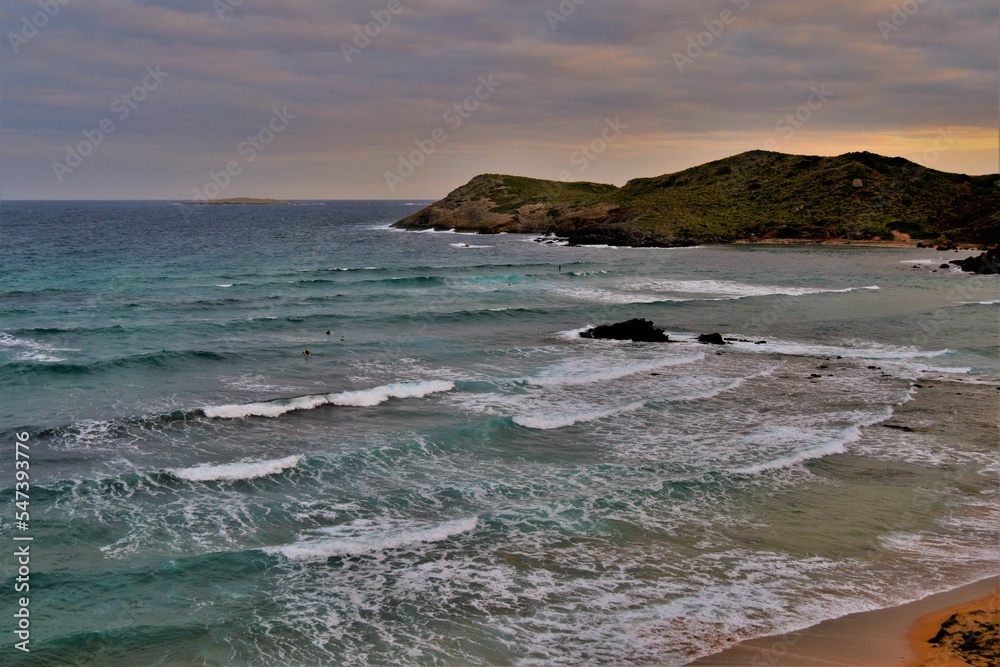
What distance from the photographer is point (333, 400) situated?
85.3 feet

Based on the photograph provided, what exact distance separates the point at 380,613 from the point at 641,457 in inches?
384

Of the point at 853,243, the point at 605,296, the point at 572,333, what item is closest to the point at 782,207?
the point at 853,243

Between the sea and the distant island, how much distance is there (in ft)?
169

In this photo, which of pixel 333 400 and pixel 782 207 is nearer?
pixel 333 400

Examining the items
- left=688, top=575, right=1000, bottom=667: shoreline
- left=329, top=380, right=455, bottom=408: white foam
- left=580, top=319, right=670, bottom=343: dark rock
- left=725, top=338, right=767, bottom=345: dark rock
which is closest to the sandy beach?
left=688, top=575, right=1000, bottom=667: shoreline

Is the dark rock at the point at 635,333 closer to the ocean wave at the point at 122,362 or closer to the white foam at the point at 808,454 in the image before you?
the white foam at the point at 808,454

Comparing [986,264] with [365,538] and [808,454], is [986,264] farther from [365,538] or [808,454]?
[365,538]

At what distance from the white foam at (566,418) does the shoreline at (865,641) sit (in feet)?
37.9

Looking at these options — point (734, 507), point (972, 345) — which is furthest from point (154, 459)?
point (972, 345)

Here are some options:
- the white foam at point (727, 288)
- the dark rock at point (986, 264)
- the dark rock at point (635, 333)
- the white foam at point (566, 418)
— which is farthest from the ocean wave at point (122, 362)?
the dark rock at point (986, 264)

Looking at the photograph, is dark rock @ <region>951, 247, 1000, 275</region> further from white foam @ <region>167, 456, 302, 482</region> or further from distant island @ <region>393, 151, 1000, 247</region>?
white foam @ <region>167, 456, 302, 482</region>

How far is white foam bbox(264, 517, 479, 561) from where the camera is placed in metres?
15.4

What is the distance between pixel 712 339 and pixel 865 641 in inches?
977

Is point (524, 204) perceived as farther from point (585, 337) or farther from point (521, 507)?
point (521, 507)
